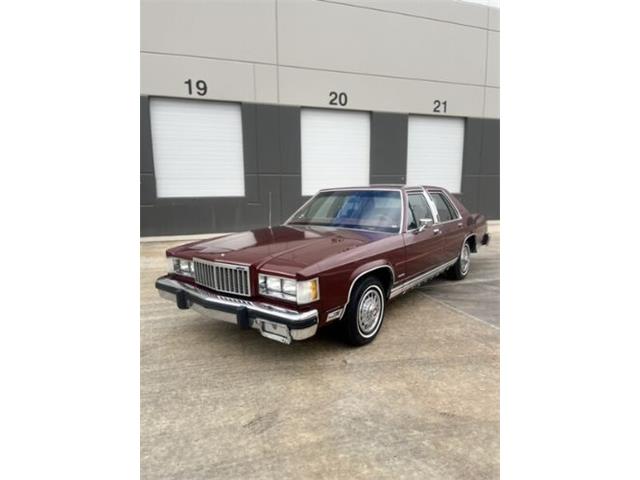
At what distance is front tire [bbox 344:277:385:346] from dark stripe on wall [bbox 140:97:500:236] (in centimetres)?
725

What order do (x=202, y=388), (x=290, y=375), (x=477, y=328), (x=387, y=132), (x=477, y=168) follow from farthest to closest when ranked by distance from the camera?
(x=477, y=168)
(x=387, y=132)
(x=477, y=328)
(x=290, y=375)
(x=202, y=388)

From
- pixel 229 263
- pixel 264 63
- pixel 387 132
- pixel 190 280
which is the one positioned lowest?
pixel 190 280

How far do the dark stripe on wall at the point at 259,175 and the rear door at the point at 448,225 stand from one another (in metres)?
5.91

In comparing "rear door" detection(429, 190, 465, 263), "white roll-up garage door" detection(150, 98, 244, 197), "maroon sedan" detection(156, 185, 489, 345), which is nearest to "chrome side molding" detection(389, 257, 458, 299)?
"maroon sedan" detection(156, 185, 489, 345)

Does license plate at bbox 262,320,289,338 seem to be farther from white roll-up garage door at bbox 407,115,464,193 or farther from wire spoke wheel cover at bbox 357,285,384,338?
white roll-up garage door at bbox 407,115,464,193

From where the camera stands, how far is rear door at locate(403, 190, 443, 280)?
13.6ft

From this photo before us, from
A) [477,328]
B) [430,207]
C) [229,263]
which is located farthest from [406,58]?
[229,263]

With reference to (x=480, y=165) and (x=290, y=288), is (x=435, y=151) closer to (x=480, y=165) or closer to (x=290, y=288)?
(x=480, y=165)

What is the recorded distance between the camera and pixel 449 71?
12.1 metres

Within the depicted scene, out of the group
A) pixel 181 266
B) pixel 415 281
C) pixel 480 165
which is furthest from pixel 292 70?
pixel 181 266

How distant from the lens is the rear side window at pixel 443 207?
5227 mm

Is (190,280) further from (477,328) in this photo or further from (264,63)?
(264,63)

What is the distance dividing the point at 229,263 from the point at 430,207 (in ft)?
9.61

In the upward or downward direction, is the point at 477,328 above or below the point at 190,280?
below
